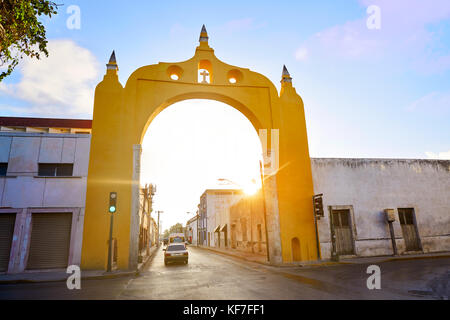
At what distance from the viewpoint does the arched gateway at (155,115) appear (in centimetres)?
1390

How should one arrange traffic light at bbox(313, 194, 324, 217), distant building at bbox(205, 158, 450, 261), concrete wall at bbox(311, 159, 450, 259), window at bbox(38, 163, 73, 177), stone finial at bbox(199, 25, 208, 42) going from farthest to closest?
stone finial at bbox(199, 25, 208, 42)
concrete wall at bbox(311, 159, 450, 259)
distant building at bbox(205, 158, 450, 261)
traffic light at bbox(313, 194, 324, 217)
window at bbox(38, 163, 73, 177)

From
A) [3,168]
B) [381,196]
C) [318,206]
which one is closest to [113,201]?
[3,168]

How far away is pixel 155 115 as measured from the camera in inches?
663

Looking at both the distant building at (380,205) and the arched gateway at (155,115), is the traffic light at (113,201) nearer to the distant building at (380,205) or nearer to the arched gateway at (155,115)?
the arched gateway at (155,115)

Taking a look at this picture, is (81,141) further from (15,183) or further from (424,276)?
(424,276)

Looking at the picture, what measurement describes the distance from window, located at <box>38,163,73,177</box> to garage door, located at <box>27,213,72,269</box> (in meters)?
2.07

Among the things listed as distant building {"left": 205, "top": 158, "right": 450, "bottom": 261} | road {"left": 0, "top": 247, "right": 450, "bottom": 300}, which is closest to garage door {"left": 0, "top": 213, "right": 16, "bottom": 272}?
road {"left": 0, "top": 247, "right": 450, "bottom": 300}

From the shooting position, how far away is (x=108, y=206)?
14094mm

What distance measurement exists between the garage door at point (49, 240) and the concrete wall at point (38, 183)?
12.6 inches

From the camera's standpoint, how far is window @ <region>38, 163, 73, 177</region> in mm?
14516

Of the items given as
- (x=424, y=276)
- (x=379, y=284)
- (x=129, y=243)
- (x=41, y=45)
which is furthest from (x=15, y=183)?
(x=424, y=276)

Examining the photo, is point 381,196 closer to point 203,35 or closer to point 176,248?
point 176,248

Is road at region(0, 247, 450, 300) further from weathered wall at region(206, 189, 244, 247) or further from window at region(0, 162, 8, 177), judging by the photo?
weathered wall at region(206, 189, 244, 247)
